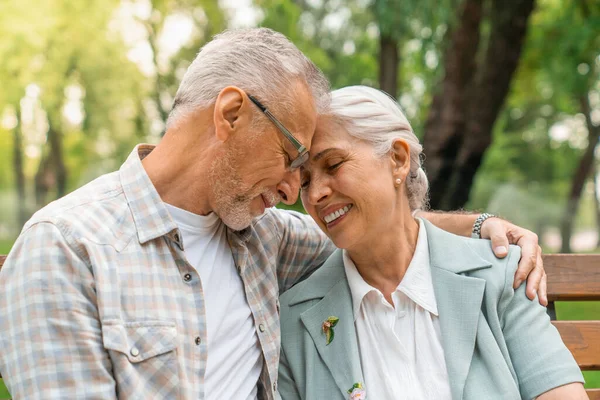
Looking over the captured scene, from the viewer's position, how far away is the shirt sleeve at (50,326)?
1892 mm

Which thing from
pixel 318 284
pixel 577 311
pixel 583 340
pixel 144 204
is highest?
pixel 144 204

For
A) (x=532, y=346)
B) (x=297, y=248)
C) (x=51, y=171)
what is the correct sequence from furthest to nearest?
(x=51, y=171) → (x=297, y=248) → (x=532, y=346)

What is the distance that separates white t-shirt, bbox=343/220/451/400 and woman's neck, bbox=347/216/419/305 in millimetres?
44

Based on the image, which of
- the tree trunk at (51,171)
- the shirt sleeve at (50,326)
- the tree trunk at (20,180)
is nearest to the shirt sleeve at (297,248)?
the shirt sleeve at (50,326)

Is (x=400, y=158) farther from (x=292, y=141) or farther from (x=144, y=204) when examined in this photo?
A: (x=144, y=204)

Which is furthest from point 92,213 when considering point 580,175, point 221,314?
point 580,175

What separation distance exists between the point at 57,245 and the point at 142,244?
27 cm

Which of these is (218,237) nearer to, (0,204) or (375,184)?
(375,184)

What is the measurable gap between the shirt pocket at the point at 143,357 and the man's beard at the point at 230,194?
1.51ft

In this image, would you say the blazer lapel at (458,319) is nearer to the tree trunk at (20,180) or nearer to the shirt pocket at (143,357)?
the shirt pocket at (143,357)

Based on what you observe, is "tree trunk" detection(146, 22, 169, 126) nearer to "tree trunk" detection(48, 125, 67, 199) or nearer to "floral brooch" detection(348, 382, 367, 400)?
"tree trunk" detection(48, 125, 67, 199)

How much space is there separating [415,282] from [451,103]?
566 cm

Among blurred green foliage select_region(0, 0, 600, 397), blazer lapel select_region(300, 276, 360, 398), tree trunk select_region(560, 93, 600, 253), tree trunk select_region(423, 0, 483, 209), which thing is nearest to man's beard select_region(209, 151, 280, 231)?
blazer lapel select_region(300, 276, 360, 398)

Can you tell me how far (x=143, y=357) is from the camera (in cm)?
205
